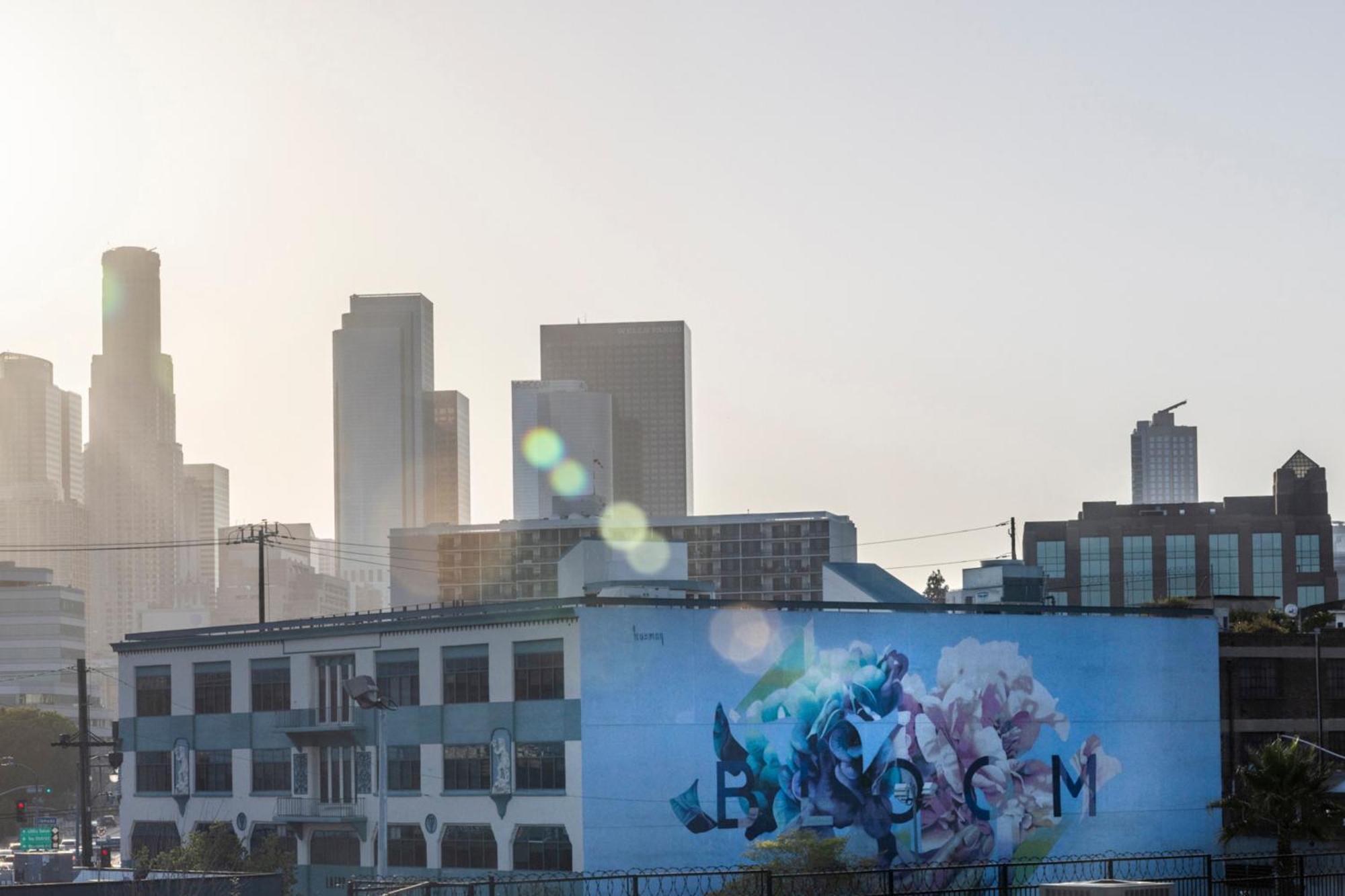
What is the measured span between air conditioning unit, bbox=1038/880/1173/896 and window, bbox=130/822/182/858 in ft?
237

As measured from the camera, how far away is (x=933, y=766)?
85.2 metres

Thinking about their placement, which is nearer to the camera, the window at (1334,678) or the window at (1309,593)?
the window at (1334,678)

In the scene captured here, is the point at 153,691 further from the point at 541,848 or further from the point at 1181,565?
the point at 1181,565

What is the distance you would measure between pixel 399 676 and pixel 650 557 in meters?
27.0

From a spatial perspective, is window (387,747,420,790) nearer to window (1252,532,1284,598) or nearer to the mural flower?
the mural flower

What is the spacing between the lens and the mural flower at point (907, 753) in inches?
3169

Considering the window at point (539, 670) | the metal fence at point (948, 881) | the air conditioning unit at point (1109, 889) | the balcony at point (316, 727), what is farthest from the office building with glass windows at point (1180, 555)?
the air conditioning unit at point (1109, 889)

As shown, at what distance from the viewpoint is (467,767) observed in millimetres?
83312

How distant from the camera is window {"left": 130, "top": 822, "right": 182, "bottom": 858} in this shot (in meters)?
94.9

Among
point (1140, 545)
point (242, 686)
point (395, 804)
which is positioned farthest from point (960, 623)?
point (1140, 545)

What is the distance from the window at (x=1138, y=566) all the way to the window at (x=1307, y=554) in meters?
14.3

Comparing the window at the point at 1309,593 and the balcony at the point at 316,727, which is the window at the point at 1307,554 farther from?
the balcony at the point at 316,727

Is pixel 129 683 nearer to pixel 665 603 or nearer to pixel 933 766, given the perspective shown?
pixel 665 603

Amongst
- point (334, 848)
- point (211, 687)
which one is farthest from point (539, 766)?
point (211, 687)
